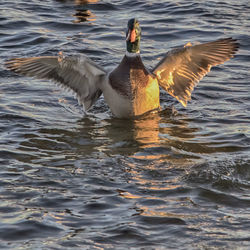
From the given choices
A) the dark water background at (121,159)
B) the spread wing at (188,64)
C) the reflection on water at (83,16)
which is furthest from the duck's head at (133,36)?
the reflection on water at (83,16)

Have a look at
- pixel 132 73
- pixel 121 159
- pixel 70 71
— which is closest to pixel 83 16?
pixel 70 71

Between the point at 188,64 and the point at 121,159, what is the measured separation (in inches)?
91.2

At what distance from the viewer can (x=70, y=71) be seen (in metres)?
7.92

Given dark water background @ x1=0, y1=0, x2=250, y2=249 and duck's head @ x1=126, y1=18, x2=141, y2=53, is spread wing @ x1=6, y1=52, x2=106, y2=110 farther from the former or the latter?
duck's head @ x1=126, y1=18, x2=141, y2=53

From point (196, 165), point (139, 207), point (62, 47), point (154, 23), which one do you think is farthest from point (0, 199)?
point (154, 23)

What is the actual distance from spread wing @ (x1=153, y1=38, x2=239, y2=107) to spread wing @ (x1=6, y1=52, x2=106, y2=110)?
81 centimetres

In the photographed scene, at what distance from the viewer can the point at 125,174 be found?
5.82 m

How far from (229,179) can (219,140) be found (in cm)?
151

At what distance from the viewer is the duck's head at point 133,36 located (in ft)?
25.1

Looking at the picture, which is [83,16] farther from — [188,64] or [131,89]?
[131,89]

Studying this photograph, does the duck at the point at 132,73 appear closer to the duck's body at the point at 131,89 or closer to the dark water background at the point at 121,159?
the duck's body at the point at 131,89

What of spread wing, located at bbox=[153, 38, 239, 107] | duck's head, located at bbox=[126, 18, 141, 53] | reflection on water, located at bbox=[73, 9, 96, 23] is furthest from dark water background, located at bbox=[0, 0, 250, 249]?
duck's head, located at bbox=[126, 18, 141, 53]

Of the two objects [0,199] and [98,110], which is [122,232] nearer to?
[0,199]

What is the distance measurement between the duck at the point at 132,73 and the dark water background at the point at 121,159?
0.26 meters
